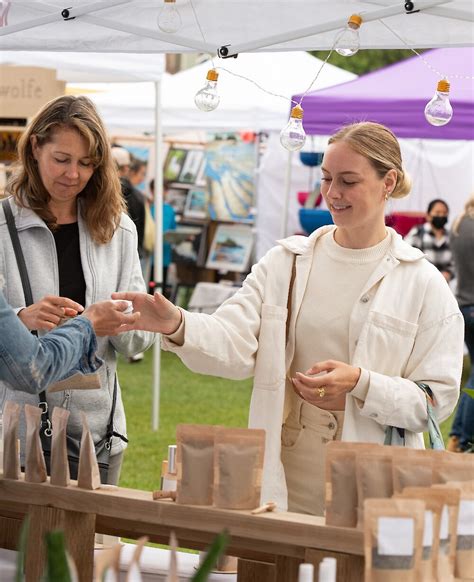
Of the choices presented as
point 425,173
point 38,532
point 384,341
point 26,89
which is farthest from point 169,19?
point 425,173

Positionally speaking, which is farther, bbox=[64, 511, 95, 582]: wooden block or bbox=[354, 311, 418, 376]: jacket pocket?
bbox=[354, 311, 418, 376]: jacket pocket

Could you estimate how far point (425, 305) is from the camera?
2312 mm

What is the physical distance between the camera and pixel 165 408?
7449mm

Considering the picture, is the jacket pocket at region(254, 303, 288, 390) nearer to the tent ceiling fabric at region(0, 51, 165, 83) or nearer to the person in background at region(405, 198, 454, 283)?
the tent ceiling fabric at region(0, 51, 165, 83)

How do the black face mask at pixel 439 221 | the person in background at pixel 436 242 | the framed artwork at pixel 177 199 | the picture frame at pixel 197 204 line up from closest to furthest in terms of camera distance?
1. the person in background at pixel 436 242
2. the black face mask at pixel 439 221
3. the picture frame at pixel 197 204
4. the framed artwork at pixel 177 199

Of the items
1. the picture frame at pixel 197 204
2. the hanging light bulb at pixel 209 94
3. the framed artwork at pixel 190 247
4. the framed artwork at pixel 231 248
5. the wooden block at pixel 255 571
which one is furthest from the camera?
the picture frame at pixel 197 204

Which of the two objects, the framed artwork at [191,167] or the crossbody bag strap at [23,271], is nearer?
the crossbody bag strap at [23,271]

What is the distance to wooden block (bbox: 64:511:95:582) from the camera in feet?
6.15

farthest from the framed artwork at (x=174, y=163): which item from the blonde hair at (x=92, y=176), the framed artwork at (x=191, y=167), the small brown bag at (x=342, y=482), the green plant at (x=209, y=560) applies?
the green plant at (x=209, y=560)

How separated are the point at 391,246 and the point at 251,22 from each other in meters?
1.04

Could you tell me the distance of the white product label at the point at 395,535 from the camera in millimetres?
1491

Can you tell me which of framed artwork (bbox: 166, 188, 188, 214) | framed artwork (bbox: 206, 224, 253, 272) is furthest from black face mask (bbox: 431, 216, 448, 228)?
framed artwork (bbox: 166, 188, 188, 214)

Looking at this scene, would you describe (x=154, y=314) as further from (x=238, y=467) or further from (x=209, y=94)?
(x=209, y=94)

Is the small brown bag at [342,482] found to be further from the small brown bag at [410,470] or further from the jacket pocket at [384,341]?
the jacket pocket at [384,341]
